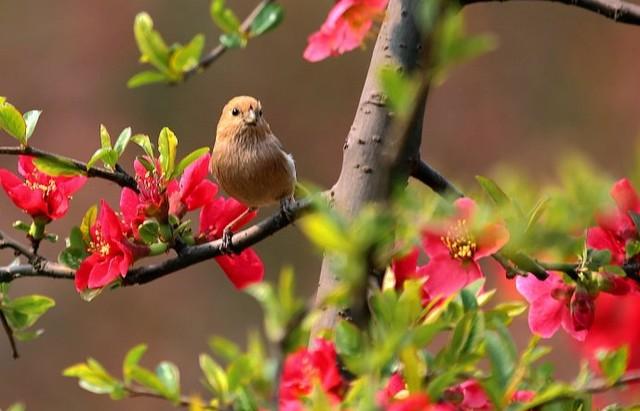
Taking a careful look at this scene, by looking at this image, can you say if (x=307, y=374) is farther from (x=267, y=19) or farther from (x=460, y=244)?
(x=267, y=19)

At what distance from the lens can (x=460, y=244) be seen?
0.83 m

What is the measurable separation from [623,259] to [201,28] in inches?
132

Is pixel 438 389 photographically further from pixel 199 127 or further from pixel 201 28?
pixel 201 28

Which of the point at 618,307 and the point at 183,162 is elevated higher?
the point at 183,162

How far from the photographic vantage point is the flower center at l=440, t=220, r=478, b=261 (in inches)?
32.0

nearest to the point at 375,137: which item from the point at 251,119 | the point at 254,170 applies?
the point at 254,170

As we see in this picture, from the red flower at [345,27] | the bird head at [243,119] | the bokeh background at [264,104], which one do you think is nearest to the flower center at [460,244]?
the red flower at [345,27]

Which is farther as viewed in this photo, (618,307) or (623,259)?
(618,307)

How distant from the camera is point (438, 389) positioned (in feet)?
2.21

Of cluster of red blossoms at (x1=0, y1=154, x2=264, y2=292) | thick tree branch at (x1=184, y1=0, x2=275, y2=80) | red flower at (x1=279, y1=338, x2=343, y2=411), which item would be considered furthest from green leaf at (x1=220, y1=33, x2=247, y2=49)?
red flower at (x1=279, y1=338, x2=343, y2=411)

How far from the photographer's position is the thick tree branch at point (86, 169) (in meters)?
0.94

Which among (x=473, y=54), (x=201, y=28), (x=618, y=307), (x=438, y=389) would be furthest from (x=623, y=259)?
(x=201, y=28)

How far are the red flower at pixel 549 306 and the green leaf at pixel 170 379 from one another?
30 cm

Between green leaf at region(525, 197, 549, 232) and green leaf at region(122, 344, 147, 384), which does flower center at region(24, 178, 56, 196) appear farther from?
green leaf at region(525, 197, 549, 232)
